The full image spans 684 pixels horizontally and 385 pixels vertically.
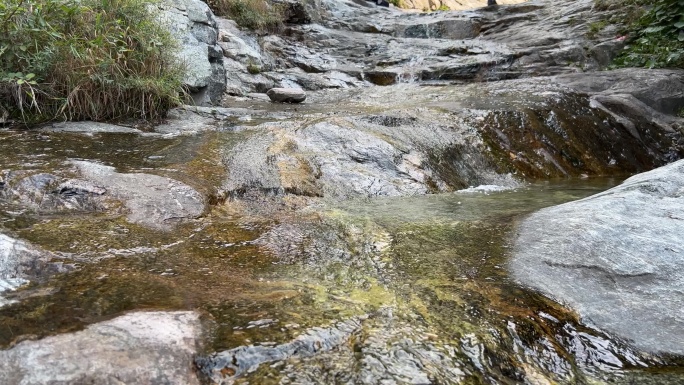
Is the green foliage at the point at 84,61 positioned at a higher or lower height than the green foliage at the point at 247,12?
lower

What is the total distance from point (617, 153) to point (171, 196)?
17.9 ft

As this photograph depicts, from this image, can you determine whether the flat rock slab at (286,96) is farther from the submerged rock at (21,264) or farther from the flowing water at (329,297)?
the submerged rock at (21,264)

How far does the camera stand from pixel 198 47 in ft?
22.0

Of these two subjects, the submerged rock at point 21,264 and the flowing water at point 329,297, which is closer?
the flowing water at point 329,297

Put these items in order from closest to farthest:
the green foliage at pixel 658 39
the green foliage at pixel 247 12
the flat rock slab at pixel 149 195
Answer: the flat rock slab at pixel 149 195
the green foliage at pixel 658 39
the green foliage at pixel 247 12

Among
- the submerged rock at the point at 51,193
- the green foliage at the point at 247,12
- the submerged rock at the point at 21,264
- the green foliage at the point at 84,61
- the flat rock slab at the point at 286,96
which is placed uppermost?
the green foliage at the point at 247,12

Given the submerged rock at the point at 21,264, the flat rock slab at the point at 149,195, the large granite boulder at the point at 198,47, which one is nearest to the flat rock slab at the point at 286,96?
the large granite boulder at the point at 198,47

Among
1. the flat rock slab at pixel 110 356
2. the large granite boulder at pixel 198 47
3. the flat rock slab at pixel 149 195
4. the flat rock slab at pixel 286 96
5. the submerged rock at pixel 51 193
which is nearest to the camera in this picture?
the flat rock slab at pixel 110 356

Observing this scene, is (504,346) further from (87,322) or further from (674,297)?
(87,322)

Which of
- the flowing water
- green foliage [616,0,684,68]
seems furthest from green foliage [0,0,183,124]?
green foliage [616,0,684,68]

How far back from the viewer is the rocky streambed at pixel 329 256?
54.9 inches

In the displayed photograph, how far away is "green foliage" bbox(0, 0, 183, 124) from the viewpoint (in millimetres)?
4293

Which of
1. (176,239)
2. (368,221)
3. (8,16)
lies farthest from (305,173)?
(8,16)

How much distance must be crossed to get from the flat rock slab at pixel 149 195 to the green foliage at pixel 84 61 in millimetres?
1671
